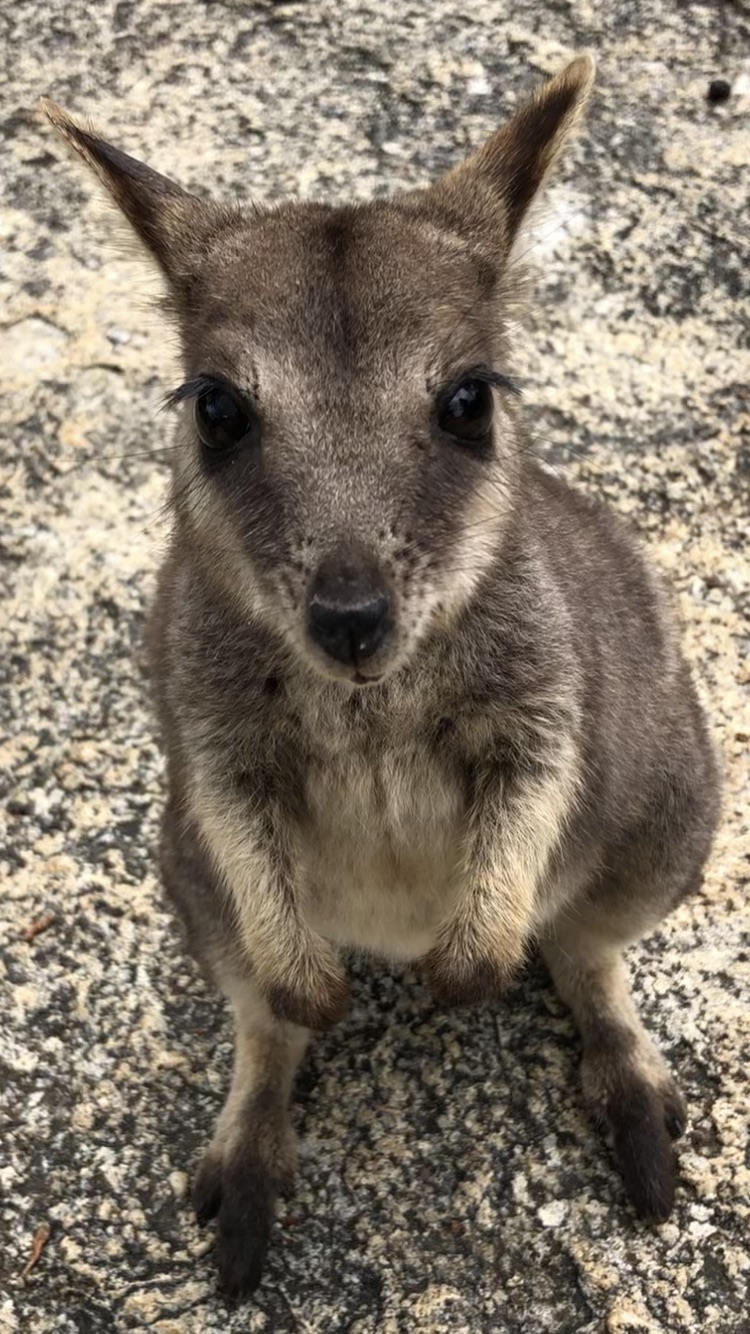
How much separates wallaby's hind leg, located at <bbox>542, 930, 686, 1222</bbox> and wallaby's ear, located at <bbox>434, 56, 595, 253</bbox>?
146 centimetres

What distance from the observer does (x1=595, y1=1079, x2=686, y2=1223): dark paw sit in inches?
118

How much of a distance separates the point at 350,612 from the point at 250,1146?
4.42 feet

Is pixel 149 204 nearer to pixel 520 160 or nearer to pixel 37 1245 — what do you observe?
pixel 520 160

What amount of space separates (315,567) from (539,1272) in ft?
4.92

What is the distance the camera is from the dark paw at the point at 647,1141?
3010 millimetres

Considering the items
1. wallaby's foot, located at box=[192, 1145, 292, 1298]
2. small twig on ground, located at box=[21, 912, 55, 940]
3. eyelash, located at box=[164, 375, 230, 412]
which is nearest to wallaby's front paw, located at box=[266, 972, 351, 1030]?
wallaby's foot, located at box=[192, 1145, 292, 1298]

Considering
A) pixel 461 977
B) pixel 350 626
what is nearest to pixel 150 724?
pixel 461 977

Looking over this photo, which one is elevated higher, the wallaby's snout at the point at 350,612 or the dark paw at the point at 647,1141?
the wallaby's snout at the point at 350,612

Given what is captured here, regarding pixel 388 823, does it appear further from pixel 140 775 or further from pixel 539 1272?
pixel 140 775

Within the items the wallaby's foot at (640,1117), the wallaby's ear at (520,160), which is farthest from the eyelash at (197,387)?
the wallaby's foot at (640,1117)

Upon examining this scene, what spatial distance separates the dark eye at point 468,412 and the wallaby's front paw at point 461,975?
910 millimetres

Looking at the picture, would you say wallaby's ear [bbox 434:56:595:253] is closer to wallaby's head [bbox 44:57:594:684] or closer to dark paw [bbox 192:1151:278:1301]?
wallaby's head [bbox 44:57:594:684]

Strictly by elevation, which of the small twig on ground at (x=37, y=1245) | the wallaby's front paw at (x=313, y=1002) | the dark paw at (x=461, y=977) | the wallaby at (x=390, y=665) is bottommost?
the small twig on ground at (x=37, y=1245)

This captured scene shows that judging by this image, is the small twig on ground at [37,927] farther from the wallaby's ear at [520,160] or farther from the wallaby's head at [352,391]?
the wallaby's ear at [520,160]
